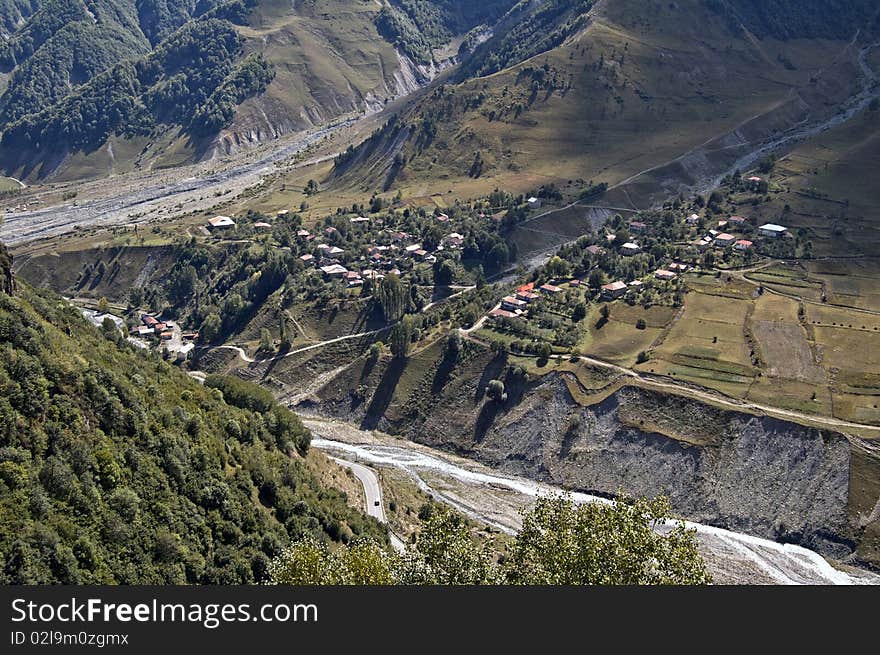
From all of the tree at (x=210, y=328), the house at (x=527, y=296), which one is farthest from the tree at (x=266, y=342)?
the house at (x=527, y=296)

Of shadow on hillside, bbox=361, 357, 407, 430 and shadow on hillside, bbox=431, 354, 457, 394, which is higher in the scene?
shadow on hillside, bbox=431, 354, 457, 394

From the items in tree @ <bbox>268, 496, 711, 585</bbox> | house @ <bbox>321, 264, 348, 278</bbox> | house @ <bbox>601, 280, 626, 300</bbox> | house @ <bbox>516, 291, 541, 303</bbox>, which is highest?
house @ <bbox>601, 280, 626, 300</bbox>

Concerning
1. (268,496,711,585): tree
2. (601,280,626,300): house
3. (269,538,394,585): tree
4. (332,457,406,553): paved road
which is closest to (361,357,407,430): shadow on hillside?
(332,457,406,553): paved road

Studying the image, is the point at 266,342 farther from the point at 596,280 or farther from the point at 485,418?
the point at 596,280

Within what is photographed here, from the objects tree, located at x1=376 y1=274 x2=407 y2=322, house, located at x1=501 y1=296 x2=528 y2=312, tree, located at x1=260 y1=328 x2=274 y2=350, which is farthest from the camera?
tree, located at x1=376 y1=274 x2=407 y2=322

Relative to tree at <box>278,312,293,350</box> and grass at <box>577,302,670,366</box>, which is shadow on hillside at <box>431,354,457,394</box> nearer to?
grass at <box>577,302,670,366</box>

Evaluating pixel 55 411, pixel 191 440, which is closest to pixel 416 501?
pixel 191 440

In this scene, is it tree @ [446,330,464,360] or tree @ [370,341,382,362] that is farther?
tree @ [370,341,382,362]
